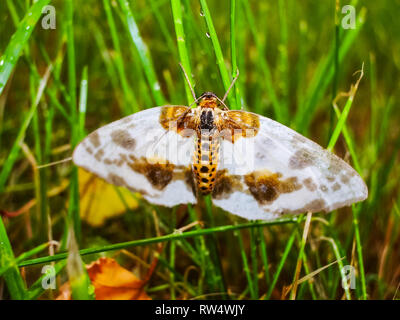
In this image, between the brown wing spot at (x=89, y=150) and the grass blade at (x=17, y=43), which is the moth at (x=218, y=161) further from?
the grass blade at (x=17, y=43)

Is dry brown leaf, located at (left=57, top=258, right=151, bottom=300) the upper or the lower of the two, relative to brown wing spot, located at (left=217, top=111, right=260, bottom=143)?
lower

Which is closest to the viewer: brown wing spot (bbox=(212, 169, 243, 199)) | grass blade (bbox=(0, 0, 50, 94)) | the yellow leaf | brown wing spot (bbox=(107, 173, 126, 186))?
grass blade (bbox=(0, 0, 50, 94))

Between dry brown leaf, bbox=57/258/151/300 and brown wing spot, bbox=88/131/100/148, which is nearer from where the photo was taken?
brown wing spot, bbox=88/131/100/148

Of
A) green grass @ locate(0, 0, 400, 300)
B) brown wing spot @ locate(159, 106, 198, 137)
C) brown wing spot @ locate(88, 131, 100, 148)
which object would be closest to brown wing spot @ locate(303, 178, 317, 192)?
green grass @ locate(0, 0, 400, 300)

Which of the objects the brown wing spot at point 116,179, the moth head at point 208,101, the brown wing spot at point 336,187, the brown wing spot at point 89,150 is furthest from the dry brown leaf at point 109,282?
the brown wing spot at point 336,187

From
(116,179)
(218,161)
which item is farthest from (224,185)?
(116,179)

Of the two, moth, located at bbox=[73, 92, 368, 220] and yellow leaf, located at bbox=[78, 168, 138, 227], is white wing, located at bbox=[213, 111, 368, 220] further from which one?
yellow leaf, located at bbox=[78, 168, 138, 227]

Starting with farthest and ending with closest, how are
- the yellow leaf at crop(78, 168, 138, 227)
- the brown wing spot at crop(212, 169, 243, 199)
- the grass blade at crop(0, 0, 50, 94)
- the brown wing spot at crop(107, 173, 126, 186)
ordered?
the yellow leaf at crop(78, 168, 138, 227) → the brown wing spot at crop(212, 169, 243, 199) → the brown wing spot at crop(107, 173, 126, 186) → the grass blade at crop(0, 0, 50, 94)

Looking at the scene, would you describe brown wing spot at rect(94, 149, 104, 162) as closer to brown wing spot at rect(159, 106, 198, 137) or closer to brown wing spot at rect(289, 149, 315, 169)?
brown wing spot at rect(159, 106, 198, 137)

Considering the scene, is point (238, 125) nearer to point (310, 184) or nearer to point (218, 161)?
point (218, 161)

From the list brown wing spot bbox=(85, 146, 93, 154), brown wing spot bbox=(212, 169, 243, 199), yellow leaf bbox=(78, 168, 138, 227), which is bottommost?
yellow leaf bbox=(78, 168, 138, 227)
